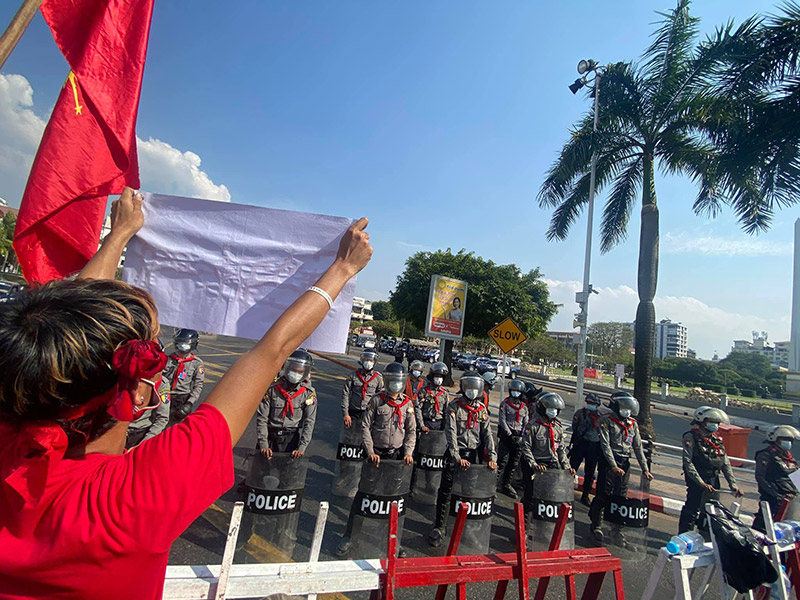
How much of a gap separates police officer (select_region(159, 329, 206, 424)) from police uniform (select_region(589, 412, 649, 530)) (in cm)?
579

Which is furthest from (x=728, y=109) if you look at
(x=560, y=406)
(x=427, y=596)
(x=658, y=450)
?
(x=427, y=596)

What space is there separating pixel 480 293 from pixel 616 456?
12.7 meters

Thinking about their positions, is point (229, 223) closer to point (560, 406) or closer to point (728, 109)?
point (560, 406)

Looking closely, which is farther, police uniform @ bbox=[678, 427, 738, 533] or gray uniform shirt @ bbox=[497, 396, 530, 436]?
gray uniform shirt @ bbox=[497, 396, 530, 436]

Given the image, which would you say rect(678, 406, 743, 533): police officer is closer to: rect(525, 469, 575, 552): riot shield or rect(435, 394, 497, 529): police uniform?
rect(525, 469, 575, 552): riot shield

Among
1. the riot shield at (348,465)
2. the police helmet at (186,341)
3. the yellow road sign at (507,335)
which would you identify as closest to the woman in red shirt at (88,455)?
the riot shield at (348,465)

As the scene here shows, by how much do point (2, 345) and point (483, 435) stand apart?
5408 mm

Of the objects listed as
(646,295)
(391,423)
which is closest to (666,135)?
(646,295)

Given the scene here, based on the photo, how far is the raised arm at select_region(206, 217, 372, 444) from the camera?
108cm

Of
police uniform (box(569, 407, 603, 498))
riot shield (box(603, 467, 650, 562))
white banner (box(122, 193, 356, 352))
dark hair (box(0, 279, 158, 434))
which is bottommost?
riot shield (box(603, 467, 650, 562))

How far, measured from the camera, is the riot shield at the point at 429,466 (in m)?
6.00

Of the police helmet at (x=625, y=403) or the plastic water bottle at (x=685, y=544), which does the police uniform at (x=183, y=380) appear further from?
the police helmet at (x=625, y=403)

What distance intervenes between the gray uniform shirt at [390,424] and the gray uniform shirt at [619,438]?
260 centimetres

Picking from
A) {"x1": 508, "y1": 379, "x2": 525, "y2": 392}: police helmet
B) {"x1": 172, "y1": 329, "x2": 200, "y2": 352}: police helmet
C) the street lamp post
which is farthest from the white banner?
the street lamp post
